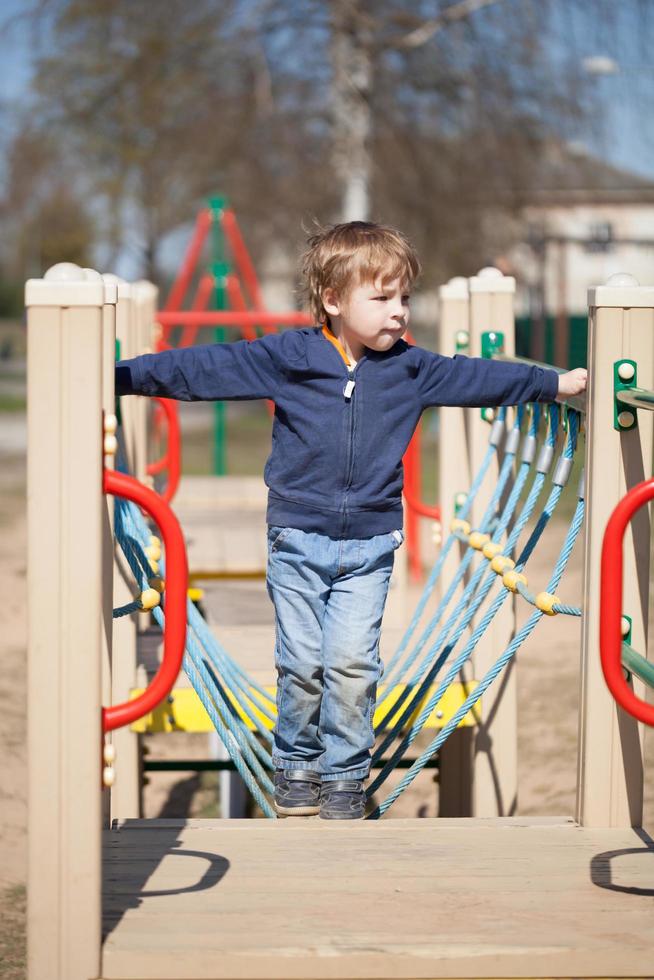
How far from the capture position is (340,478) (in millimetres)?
3018

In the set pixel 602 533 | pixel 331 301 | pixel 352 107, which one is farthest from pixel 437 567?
pixel 352 107

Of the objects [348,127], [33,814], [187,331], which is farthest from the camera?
[348,127]

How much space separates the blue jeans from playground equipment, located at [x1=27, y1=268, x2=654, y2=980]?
19cm

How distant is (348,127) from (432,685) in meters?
12.9

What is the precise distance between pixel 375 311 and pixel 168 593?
99cm

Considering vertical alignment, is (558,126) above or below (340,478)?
above

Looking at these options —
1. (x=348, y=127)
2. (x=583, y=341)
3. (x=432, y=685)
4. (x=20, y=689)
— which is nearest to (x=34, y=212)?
(x=583, y=341)

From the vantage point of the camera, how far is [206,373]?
2957 mm

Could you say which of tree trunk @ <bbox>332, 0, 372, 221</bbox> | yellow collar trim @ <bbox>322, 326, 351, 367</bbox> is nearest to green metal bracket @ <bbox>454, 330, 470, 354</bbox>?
yellow collar trim @ <bbox>322, 326, 351, 367</bbox>

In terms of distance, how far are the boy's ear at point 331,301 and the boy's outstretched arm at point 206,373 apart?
142 millimetres

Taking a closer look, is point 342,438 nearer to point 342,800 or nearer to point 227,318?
point 342,800

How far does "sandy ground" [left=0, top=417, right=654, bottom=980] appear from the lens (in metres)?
4.33

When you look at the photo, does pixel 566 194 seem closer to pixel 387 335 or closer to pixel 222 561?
pixel 222 561

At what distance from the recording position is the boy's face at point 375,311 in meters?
2.98
